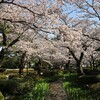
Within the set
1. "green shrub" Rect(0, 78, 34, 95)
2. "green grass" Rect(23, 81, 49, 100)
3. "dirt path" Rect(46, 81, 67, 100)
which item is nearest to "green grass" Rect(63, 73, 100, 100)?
"dirt path" Rect(46, 81, 67, 100)

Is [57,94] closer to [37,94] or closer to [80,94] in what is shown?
[37,94]

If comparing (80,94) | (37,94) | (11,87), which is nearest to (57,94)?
(37,94)

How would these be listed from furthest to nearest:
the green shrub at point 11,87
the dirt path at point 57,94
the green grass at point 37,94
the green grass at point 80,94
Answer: the green shrub at point 11,87, the dirt path at point 57,94, the green grass at point 37,94, the green grass at point 80,94

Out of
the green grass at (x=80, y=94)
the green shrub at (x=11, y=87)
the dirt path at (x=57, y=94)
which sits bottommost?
the dirt path at (x=57, y=94)

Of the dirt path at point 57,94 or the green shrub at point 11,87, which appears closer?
the dirt path at point 57,94

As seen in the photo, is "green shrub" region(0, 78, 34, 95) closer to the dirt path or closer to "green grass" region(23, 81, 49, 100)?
"green grass" region(23, 81, 49, 100)

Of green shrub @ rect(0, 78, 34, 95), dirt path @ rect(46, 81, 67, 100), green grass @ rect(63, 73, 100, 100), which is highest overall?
green shrub @ rect(0, 78, 34, 95)

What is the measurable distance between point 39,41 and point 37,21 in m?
17.1

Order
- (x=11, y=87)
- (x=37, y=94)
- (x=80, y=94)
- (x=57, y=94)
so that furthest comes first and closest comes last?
(x=57, y=94) < (x=37, y=94) < (x=11, y=87) < (x=80, y=94)

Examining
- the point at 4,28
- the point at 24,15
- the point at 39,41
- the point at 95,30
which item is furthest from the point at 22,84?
the point at 39,41

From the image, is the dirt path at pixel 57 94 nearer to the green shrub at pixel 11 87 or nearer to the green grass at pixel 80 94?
the green grass at pixel 80 94

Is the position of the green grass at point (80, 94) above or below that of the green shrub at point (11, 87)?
below

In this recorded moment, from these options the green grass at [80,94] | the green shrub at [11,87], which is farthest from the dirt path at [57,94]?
the green shrub at [11,87]

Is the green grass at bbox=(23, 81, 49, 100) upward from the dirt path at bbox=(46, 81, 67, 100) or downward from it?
upward
